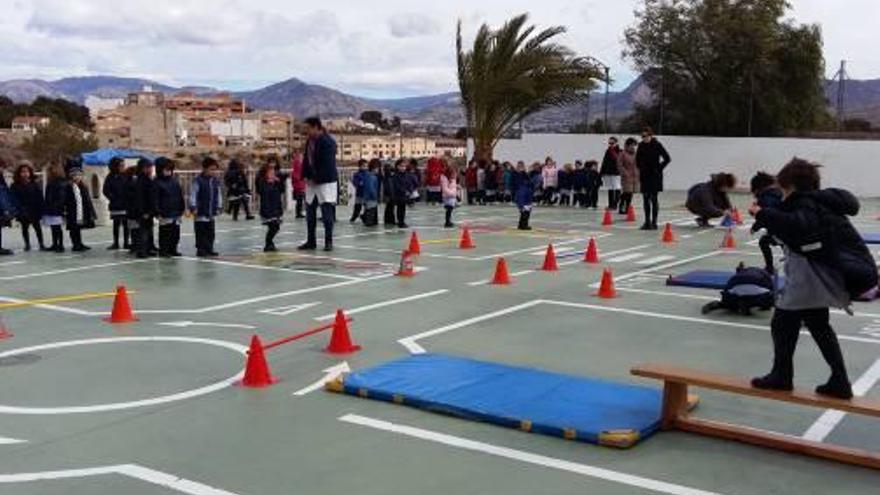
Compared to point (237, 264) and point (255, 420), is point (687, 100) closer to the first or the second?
point (237, 264)

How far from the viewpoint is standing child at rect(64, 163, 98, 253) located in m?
16.0

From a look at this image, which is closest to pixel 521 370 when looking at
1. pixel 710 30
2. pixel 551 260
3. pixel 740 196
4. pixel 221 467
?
pixel 221 467

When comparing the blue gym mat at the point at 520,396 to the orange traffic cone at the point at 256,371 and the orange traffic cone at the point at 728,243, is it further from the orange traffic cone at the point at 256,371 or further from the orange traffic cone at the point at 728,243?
the orange traffic cone at the point at 728,243

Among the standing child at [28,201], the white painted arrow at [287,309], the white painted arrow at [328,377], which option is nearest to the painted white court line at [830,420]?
the white painted arrow at [328,377]

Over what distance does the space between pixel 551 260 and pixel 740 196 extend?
1858 cm

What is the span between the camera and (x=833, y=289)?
18.0 ft

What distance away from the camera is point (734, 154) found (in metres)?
32.9

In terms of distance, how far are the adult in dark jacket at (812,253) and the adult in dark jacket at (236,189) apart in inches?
709

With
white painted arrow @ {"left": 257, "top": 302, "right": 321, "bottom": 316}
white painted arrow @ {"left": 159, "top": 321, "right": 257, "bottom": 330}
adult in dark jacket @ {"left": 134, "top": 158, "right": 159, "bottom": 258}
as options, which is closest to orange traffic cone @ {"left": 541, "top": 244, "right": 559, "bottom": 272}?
white painted arrow @ {"left": 257, "top": 302, "right": 321, "bottom": 316}

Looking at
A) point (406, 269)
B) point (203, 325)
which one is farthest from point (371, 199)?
point (203, 325)

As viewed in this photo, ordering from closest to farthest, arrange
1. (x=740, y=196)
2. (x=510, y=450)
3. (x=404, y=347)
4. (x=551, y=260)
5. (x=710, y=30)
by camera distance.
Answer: (x=510, y=450)
(x=404, y=347)
(x=551, y=260)
(x=740, y=196)
(x=710, y=30)

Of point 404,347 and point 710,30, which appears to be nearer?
point 404,347

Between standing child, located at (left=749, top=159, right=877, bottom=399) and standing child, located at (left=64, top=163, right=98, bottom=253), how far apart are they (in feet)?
42.9

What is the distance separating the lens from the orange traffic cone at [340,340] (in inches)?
314
